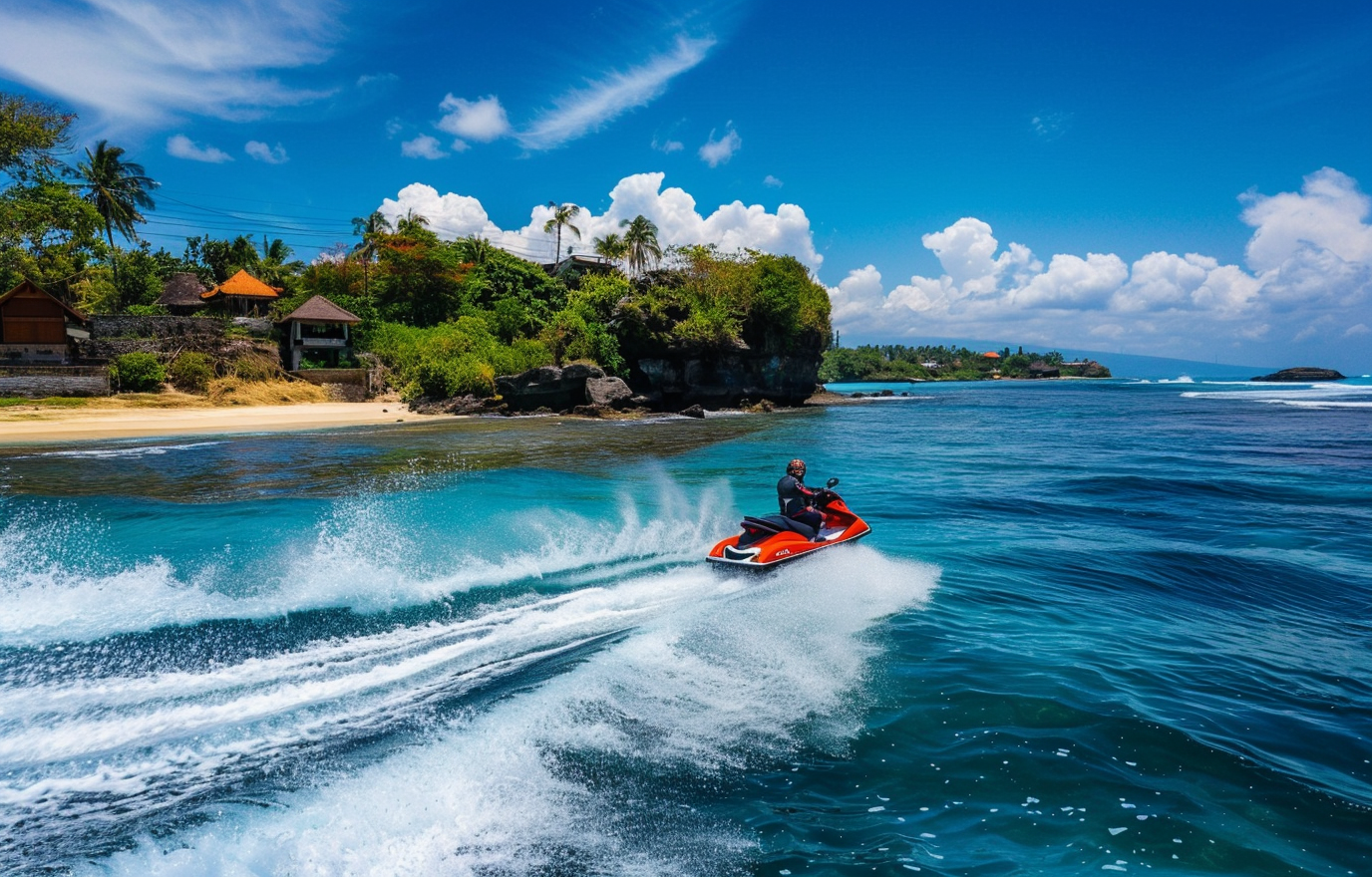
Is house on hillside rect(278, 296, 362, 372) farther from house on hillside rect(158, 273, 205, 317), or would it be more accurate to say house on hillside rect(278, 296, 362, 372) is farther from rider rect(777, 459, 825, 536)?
rider rect(777, 459, 825, 536)

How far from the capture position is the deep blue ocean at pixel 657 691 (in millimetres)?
4270

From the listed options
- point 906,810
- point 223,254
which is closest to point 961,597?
point 906,810

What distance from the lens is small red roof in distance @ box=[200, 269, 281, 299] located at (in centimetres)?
4541

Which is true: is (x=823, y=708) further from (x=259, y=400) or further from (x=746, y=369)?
(x=746, y=369)

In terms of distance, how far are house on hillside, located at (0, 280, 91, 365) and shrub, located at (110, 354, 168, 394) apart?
303 centimetres


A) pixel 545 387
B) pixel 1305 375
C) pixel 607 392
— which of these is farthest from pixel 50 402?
pixel 1305 375

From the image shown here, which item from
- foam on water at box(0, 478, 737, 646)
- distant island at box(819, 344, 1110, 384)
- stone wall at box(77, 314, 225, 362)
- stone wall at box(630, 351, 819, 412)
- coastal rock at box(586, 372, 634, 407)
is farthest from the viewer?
distant island at box(819, 344, 1110, 384)

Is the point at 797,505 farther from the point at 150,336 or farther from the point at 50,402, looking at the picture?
the point at 150,336

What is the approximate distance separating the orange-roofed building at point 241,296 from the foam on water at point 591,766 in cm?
4781

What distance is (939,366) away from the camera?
174m

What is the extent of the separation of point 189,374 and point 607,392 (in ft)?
70.4

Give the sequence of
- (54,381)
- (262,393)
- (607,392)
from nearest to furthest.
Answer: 1. (54,381)
2. (262,393)
3. (607,392)

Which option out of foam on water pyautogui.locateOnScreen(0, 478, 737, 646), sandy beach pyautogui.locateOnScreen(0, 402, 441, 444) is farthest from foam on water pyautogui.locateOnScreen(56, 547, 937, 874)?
sandy beach pyautogui.locateOnScreen(0, 402, 441, 444)

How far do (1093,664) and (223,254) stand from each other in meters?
68.0
